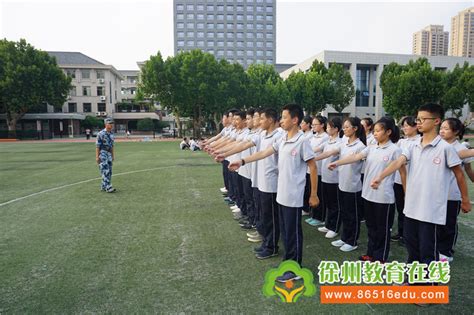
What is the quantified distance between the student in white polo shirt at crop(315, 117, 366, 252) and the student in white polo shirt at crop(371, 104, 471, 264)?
106 cm

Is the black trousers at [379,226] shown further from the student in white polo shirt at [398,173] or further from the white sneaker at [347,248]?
the student in white polo shirt at [398,173]

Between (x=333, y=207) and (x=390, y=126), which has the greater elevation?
(x=390, y=126)

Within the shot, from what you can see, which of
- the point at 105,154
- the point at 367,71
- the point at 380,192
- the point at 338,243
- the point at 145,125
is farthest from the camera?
Answer: the point at 145,125

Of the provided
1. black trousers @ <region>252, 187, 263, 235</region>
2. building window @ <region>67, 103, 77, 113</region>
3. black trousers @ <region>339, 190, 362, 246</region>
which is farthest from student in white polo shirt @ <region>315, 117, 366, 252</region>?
building window @ <region>67, 103, 77, 113</region>

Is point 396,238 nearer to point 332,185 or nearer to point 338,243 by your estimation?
point 338,243

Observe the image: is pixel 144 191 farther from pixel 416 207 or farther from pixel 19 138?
pixel 19 138

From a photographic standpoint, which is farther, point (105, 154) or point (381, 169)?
point (105, 154)

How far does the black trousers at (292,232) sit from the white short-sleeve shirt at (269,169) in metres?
0.40

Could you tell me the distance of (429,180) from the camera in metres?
2.90

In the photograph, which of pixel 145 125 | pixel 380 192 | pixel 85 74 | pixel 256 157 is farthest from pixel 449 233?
pixel 85 74

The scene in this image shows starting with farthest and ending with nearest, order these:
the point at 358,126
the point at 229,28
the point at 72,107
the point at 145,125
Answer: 1. the point at 229,28
2. the point at 72,107
3. the point at 145,125
4. the point at 358,126

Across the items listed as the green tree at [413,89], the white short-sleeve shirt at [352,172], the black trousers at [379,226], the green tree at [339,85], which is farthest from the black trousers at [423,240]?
the green tree at [339,85]

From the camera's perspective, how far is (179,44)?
260 feet

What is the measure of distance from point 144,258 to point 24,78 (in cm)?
3510
